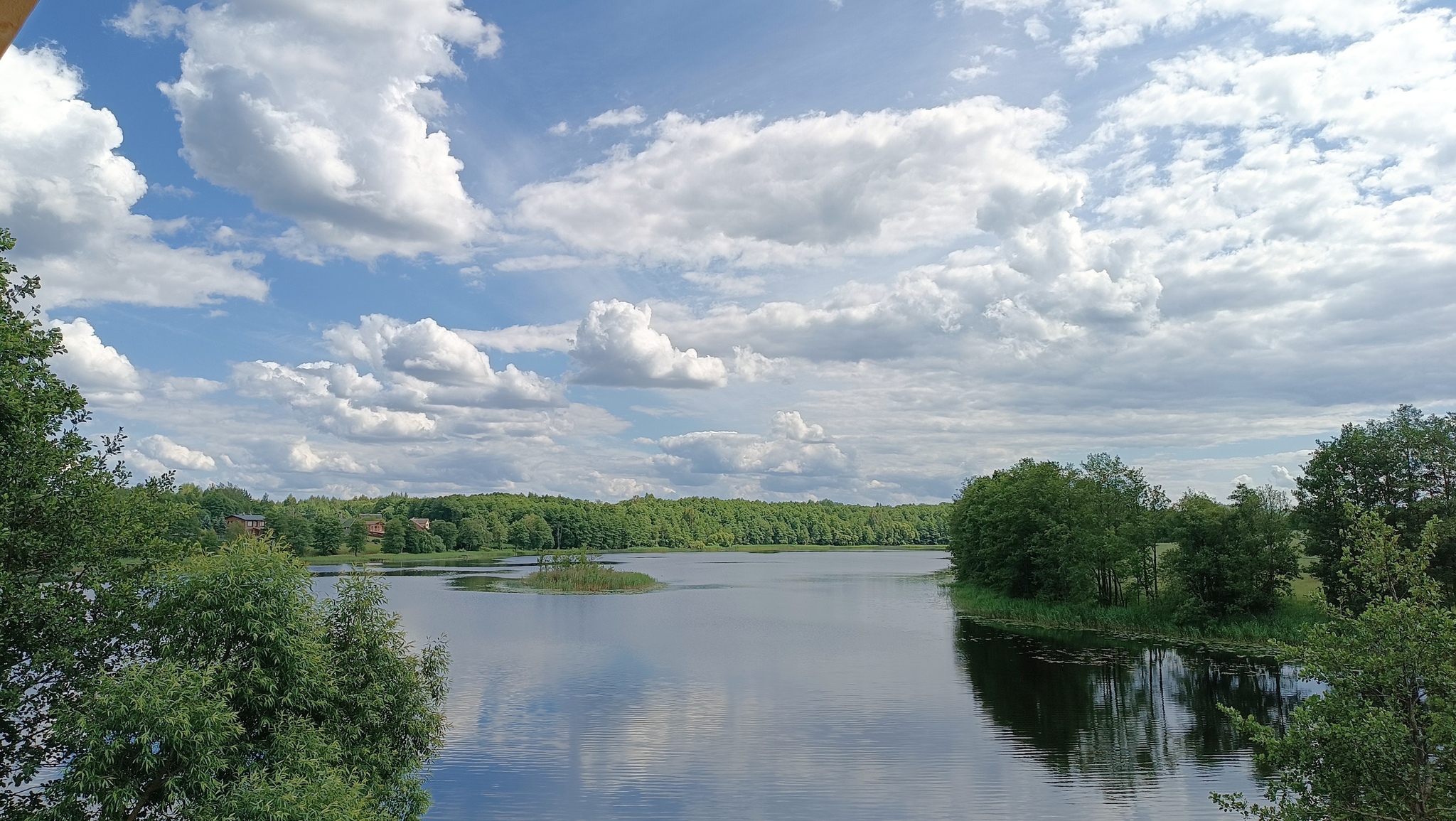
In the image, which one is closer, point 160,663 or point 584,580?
point 160,663

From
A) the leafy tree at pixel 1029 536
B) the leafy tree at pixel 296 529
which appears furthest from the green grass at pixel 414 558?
the leafy tree at pixel 1029 536

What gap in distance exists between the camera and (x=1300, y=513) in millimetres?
44844

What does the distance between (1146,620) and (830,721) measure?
29.1 metres

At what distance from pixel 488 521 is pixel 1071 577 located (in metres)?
140

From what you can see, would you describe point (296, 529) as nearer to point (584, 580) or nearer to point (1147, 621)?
point (584, 580)

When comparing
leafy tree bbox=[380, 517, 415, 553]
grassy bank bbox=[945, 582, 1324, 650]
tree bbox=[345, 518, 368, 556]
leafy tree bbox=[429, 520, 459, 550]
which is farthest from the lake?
leafy tree bbox=[429, 520, 459, 550]

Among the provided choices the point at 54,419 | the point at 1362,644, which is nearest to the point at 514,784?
the point at 54,419

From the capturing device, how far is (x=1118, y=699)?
1325 inches

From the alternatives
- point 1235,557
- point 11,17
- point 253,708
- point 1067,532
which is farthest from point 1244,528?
point 11,17

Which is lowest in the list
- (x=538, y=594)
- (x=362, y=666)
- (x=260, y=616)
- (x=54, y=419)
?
(x=538, y=594)

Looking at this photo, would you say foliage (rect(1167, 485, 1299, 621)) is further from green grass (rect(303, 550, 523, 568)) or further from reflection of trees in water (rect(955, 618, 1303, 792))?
green grass (rect(303, 550, 523, 568))

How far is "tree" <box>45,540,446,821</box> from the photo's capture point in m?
Result: 14.1

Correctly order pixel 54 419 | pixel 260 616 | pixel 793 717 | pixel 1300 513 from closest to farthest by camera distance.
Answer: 1. pixel 260 616
2. pixel 54 419
3. pixel 793 717
4. pixel 1300 513

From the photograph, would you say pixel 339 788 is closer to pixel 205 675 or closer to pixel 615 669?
pixel 205 675
